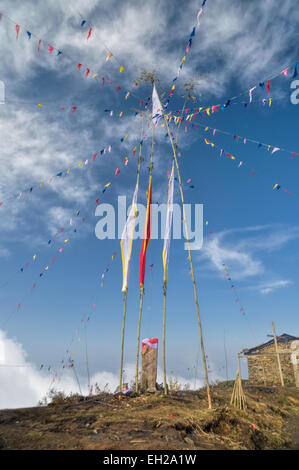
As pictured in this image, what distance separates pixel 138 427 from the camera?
607 centimetres

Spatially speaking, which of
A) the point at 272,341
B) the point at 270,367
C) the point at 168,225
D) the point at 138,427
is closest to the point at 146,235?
the point at 168,225

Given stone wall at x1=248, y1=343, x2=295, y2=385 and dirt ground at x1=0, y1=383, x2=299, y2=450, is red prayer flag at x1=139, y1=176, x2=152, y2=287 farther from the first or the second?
stone wall at x1=248, y1=343, x2=295, y2=385

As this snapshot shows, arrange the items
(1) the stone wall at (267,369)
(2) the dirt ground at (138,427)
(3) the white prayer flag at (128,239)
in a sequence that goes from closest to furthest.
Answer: (2) the dirt ground at (138,427), (3) the white prayer flag at (128,239), (1) the stone wall at (267,369)

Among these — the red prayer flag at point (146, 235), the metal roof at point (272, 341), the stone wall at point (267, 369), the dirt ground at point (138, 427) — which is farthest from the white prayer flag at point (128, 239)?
the metal roof at point (272, 341)

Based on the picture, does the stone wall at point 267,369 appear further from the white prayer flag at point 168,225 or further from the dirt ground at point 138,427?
the white prayer flag at point 168,225

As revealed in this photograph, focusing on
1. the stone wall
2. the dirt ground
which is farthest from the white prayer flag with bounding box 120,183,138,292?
the stone wall

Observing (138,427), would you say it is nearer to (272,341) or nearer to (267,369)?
(267,369)

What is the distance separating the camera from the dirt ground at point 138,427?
5.20 meters

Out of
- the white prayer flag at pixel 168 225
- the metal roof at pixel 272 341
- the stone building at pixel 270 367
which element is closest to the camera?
the white prayer flag at pixel 168 225

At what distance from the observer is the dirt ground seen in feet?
17.1
